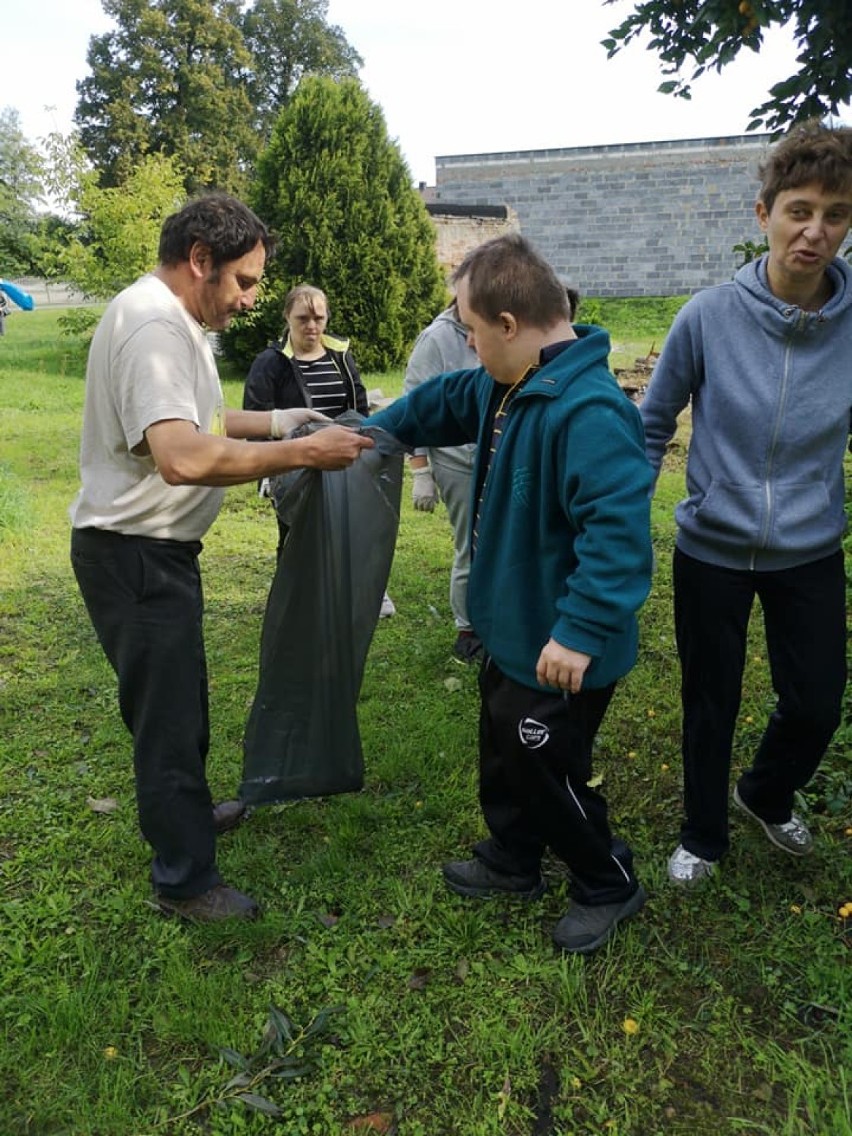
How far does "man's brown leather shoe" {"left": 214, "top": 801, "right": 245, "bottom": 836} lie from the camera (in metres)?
3.13

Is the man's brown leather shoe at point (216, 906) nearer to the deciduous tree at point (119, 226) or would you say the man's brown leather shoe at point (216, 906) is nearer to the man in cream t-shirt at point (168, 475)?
the man in cream t-shirt at point (168, 475)

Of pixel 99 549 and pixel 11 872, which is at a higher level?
pixel 99 549

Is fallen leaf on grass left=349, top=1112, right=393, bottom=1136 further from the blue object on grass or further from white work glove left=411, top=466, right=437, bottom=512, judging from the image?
the blue object on grass

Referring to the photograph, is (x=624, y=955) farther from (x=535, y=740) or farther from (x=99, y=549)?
(x=99, y=549)

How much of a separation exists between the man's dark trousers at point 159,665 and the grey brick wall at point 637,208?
21321 mm

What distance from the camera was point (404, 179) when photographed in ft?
44.8

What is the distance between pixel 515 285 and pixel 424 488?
221cm

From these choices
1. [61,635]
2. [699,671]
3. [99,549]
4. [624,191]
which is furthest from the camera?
[624,191]

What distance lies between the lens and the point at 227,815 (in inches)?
124

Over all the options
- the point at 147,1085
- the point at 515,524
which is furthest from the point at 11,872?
the point at 515,524

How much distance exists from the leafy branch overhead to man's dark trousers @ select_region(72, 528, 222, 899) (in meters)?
2.90

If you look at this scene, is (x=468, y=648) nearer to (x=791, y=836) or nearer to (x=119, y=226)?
(x=791, y=836)

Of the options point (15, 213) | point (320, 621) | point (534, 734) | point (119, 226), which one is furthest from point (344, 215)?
point (15, 213)

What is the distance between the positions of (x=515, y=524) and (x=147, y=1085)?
5.26ft
